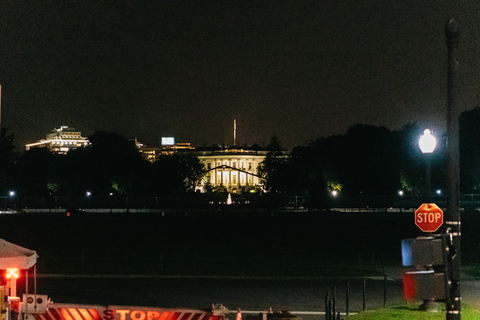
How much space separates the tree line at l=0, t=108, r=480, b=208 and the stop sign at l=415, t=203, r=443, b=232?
90.0 metres

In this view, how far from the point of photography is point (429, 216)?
67.6 feet

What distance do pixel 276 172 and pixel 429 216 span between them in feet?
369

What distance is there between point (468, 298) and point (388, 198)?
87.9 meters

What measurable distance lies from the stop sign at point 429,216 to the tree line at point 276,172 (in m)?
90.0

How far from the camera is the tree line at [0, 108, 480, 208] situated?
387ft

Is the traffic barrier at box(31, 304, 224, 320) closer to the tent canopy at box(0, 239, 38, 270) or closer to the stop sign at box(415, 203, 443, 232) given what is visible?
the tent canopy at box(0, 239, 38, 270)

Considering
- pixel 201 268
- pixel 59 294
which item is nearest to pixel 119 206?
pixel 201 268

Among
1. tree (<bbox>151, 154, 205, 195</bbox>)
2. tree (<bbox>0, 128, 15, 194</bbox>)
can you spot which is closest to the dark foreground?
tree (<bbox>0, 128, 15, 194</bbox>)

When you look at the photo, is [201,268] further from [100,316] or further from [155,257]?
[100,316]

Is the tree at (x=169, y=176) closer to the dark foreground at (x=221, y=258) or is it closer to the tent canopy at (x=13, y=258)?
the dark foreground at (x=221, y=258)

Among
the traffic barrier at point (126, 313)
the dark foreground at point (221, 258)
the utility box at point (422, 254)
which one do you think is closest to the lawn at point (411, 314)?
the dark foreground at point (221, 258)

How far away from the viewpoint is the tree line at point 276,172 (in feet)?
387

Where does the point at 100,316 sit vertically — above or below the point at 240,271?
above

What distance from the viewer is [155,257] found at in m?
37.8
